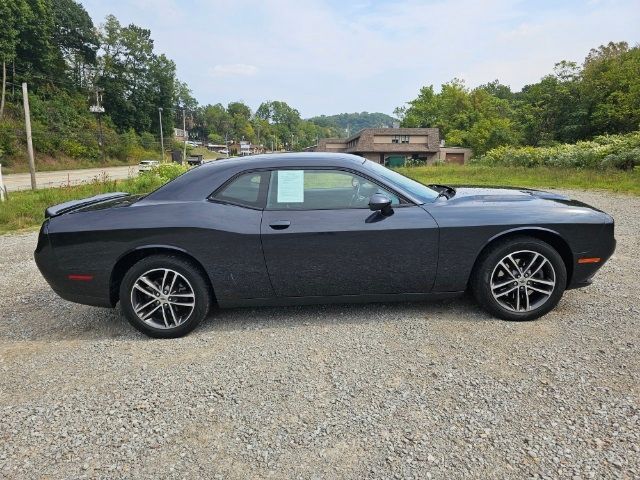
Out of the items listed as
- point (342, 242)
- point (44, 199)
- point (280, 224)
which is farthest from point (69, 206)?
point (44, 199)

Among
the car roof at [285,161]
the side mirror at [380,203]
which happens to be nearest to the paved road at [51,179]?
the car roof at [285,161]

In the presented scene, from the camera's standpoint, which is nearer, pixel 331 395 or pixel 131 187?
pixel 331 395

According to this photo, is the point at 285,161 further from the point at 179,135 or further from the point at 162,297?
the point at 179,135

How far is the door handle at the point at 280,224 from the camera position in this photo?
303 cm

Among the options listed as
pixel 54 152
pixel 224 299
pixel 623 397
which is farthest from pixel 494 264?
pixel 54 152

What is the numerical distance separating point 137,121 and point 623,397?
7516cm

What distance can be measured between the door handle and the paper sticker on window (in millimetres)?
197

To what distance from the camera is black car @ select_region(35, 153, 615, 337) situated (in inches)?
120

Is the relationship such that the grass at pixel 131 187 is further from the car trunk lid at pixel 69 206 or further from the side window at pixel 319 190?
the side window at pixel 319 190

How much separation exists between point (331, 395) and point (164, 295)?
1.61m

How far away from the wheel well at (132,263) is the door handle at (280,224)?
0.68m

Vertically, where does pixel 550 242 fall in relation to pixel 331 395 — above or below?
above

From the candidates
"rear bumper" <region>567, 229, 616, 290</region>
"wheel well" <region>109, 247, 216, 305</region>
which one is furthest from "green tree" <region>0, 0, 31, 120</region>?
"rear bumper" <region>567, 229, 616, 290</region>

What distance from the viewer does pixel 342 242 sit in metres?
3.04
